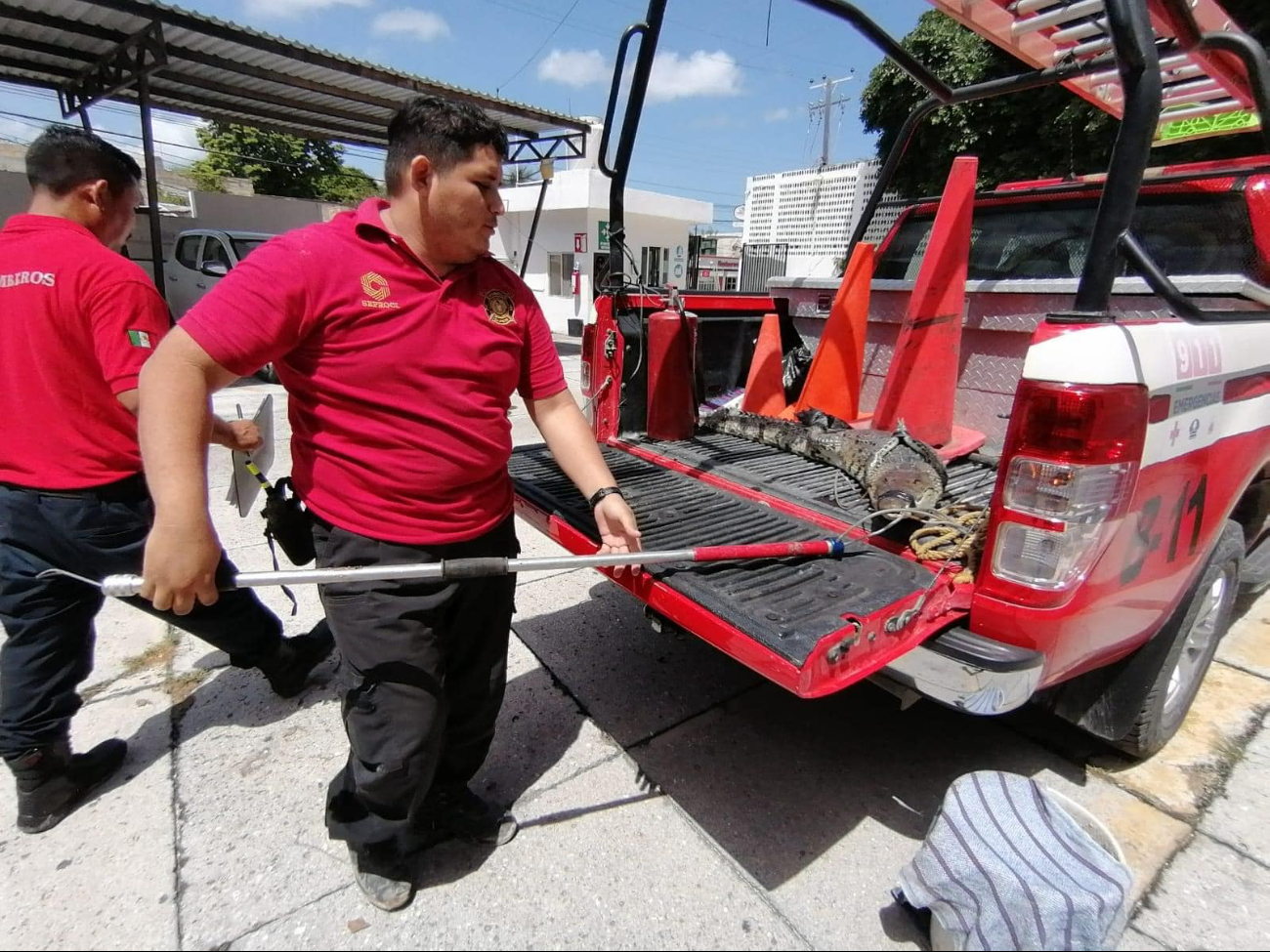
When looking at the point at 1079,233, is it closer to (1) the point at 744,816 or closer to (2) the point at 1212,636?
(2) the point at 1212,636

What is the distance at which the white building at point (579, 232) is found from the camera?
18859 mm

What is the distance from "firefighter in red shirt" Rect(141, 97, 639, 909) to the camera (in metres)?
1.42

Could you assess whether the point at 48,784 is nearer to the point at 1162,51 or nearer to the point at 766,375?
the point at 766,375

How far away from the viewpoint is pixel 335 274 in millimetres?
1581

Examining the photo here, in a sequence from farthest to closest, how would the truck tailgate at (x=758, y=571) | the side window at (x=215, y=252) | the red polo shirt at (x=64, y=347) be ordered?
the side window at (x=215, y=252) → the red polo shirt at (x=64, y=347) → the truck tailgate at (x=758, y=571)

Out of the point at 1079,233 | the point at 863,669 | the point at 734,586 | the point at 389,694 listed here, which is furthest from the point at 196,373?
the point at 1079,233

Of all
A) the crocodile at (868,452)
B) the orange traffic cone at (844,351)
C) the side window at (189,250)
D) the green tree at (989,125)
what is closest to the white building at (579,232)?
the green tree at (989,125)

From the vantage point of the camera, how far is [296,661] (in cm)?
275

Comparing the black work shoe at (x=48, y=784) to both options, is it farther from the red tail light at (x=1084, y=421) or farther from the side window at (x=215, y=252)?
the side window at (x=215, y=252)

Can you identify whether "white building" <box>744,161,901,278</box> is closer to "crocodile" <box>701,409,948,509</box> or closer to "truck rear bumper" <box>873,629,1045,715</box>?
"crocodile" <box>701,409,948,509</box>

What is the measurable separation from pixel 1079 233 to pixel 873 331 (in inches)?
43.1

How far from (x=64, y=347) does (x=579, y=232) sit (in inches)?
724

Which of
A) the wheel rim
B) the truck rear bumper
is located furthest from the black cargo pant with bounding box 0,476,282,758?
the wheel rim

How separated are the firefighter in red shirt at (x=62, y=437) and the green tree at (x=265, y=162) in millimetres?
31077
